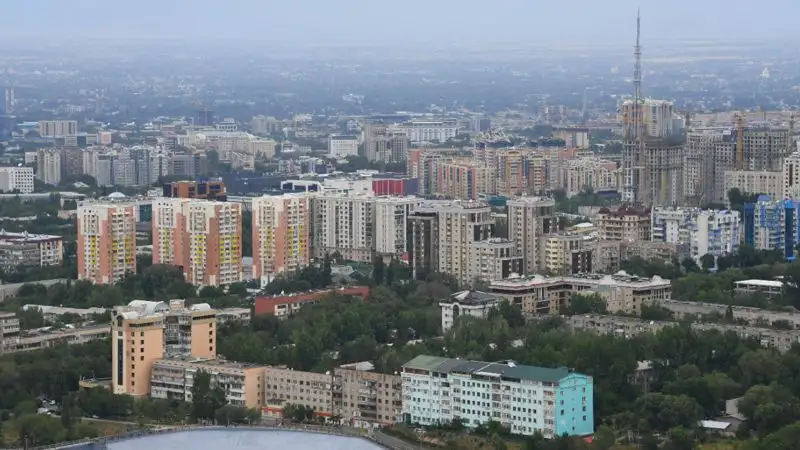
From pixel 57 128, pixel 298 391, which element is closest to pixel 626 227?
pixel 298 391

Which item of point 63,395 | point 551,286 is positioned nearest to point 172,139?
point 551,286

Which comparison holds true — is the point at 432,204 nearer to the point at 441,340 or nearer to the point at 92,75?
the point at 441,340

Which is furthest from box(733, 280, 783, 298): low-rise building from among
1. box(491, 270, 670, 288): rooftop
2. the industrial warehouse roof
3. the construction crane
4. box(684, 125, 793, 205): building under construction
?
the construction crane

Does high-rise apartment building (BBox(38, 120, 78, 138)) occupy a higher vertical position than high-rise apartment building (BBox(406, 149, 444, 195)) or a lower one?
lower

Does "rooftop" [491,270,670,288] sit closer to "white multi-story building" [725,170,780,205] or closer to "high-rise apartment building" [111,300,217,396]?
"high-rise apartment building" [111,300,217,396]

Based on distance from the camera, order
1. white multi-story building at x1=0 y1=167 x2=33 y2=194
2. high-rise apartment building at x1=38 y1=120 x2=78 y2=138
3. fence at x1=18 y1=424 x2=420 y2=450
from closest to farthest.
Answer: fence at x1=18 y1=424 x2=420 y2=450 < white multi-story building at x1=0 y1=167 x2=33 y2=194 < high-rise apartment building at x1=38 y1=120 x2=78 y2=138

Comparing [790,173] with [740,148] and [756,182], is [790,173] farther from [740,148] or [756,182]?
[740,148]

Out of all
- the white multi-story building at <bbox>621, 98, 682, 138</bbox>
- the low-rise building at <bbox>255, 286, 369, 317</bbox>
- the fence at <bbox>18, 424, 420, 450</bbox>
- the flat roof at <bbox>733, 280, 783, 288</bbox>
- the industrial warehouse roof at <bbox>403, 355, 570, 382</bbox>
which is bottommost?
the fence at <bbox>18, 424, 420, 450</bbox>
